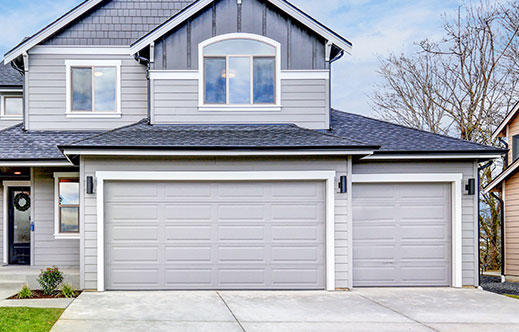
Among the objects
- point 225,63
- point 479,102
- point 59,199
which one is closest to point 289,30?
point 225,63

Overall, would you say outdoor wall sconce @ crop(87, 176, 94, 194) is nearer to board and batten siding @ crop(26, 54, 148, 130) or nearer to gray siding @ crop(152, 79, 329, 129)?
gray siding @ crop(152, 79, 329, 129)

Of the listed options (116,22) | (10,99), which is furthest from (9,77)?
(116,22)

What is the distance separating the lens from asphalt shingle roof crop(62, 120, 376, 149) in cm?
920

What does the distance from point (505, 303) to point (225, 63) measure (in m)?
7.57

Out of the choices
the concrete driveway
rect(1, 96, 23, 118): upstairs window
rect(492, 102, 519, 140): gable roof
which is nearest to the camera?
the concrete driveway

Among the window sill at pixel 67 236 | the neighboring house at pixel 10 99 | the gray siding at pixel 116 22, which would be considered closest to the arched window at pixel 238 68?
the gray siding at pixel 116 22

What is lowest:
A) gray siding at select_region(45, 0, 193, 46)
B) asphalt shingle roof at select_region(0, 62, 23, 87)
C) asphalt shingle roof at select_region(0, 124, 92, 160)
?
asphalt shingle roof at select_region(0, 124, 92, 160)

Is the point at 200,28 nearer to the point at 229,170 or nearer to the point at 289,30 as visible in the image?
the point at 289,30

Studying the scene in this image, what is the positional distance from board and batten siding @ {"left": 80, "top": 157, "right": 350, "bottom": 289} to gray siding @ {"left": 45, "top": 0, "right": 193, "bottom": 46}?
432 cm

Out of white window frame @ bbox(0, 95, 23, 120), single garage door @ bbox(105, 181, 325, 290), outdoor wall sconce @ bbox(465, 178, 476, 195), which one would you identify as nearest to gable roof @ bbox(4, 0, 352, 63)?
white window frame @ bbox(0, 95, 23, 120)

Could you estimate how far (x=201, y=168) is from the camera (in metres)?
9.61

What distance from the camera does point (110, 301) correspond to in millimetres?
8430

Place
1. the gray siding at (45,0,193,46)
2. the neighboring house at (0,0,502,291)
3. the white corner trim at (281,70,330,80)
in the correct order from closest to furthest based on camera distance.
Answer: the neighboring house at (0,0,502,291), the white corner trim at (281,70,330,80), the gray siding at (45,0,193,46)

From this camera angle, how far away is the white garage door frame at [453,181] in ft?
33.5
